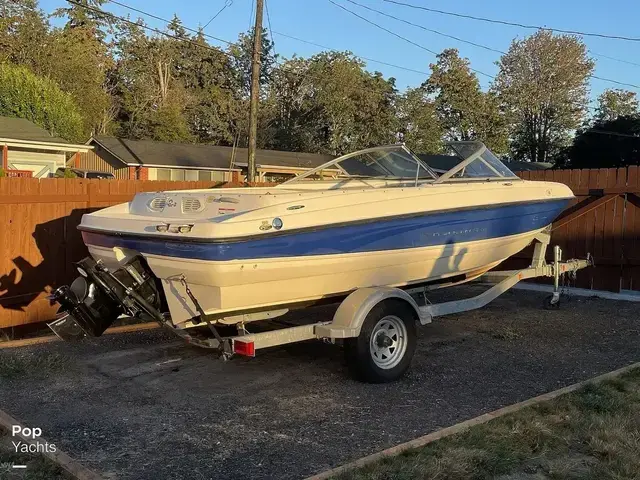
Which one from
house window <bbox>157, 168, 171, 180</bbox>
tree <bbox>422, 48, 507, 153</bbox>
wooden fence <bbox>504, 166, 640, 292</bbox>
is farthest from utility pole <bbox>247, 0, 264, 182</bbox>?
tree <bbox>422, 48, 507, 153</bbox>

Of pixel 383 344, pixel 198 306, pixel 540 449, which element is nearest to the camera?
pixel 540 449

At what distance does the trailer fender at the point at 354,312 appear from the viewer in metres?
5.15

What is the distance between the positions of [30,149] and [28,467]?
2187 centimetres

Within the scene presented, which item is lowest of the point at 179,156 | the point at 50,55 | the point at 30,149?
the point at 30,149

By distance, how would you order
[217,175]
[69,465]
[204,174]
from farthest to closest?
[217,175] → [204,174] → [69,465]

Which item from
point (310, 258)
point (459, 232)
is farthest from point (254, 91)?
point (310, 258)

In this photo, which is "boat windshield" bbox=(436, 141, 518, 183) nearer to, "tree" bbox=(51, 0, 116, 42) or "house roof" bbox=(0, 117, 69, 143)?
"house roof" bbox=(0, 117, 69, 143)

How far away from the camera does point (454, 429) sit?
4.31 metres

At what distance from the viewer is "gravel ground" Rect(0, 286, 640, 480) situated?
13.2 feet

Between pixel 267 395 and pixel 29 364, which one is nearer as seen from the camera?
pixel 267 395

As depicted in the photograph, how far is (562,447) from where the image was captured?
13.5 feet

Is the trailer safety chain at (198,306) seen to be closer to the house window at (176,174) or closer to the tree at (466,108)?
the house window at (176,174)

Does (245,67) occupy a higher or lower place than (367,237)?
higher

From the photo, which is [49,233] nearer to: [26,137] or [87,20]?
[26,137]
